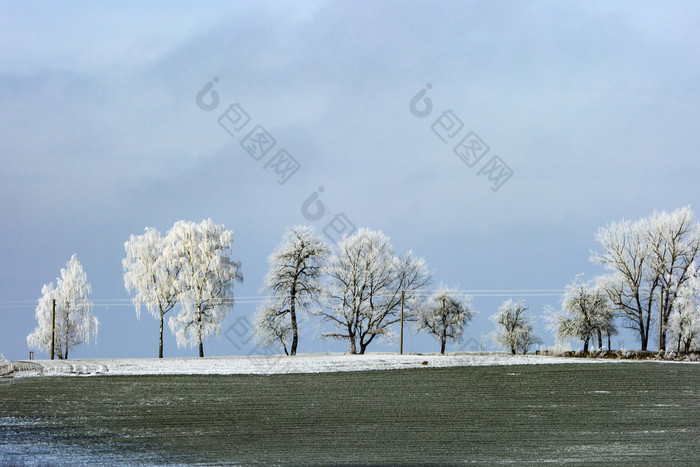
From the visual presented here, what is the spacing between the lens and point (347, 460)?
10922 mm

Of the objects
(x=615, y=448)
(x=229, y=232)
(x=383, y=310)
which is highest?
(x=229, y=232)

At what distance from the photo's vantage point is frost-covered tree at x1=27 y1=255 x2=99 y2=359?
4166 centimetres

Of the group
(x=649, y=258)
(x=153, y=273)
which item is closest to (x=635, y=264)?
(x=649, y=258)

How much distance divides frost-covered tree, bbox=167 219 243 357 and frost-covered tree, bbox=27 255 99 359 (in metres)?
6.76

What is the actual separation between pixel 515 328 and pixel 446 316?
4729 millimetres

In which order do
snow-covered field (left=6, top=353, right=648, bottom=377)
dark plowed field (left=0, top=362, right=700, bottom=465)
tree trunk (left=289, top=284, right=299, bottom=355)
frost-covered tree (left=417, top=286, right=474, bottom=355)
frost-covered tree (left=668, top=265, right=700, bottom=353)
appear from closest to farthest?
dark plowed field (left=0, top=362, right=700, bottom=465)
snow-covered field (left=6, top=353, right=648, bottom=377)
frost-covered tree (left=668, top=265, right=700, bottom=353)
tree trunk (left=289, top=284, right=299, bottom=355)
frost-covered tree (left=417, top=286, right=474, bottom=355)

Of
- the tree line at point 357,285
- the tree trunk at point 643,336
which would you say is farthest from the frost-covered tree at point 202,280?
the tree trunk at point 643,336

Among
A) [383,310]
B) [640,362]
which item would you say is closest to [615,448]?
[640,362]

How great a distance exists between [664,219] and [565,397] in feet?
77.5

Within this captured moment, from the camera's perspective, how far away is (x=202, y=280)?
1490 inches

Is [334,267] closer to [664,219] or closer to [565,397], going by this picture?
[664,219]

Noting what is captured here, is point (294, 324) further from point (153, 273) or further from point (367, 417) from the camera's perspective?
point (367, 417)

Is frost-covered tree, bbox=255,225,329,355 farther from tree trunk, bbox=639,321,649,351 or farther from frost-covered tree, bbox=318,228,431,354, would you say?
tree trunk, bbox=639,321,649,351

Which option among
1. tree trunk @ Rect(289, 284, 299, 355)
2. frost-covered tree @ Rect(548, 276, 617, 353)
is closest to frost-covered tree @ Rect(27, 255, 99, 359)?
tree trunk @ Rect(289, 284, 299, 355)
